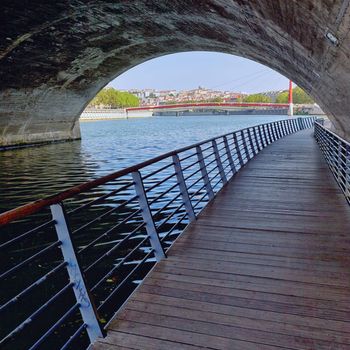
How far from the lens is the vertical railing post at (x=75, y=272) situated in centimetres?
258

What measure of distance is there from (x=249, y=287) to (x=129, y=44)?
1975 cm

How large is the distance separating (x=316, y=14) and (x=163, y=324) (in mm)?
4676

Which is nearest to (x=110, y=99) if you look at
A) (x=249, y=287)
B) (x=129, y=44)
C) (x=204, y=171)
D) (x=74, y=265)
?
(x=129, y=44)

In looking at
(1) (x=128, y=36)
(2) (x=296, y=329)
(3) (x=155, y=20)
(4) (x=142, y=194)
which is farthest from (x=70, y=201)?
(1) (x=128, y=36)

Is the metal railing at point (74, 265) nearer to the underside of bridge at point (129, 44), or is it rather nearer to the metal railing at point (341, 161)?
the metal railing at point (341, 161)

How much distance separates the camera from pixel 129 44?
20.5 meters

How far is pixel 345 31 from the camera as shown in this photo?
4523 millimetres

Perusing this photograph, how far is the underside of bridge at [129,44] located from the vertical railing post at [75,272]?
393 cm

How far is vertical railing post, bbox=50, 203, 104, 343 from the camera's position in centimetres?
258

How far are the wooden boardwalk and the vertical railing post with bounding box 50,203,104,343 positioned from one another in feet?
0.49

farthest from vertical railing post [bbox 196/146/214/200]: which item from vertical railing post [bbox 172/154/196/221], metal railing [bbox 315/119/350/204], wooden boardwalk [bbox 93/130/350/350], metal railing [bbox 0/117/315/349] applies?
metal railing [bbox 315/119/350/204]

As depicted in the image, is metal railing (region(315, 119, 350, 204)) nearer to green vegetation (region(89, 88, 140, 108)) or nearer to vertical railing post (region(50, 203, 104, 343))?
vertical railing post (region(50, 203, 104, 343))

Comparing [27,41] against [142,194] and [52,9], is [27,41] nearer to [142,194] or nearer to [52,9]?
[52,9]

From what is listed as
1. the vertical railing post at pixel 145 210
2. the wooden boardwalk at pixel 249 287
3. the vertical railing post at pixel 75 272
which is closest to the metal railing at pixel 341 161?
the wooden boardwalk at pixel 249 287
